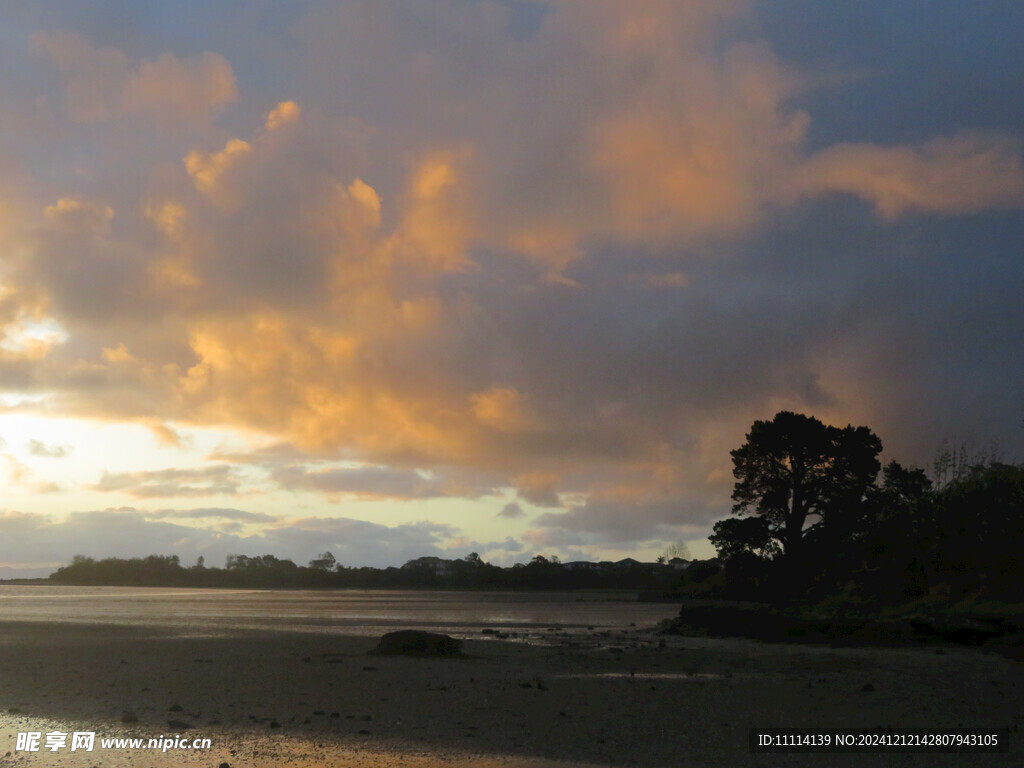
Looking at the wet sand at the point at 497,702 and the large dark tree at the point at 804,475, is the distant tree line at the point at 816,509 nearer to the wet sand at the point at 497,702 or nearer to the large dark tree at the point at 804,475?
the large dark tree at the point at 804,475

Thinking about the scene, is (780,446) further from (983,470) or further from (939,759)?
(939,759)

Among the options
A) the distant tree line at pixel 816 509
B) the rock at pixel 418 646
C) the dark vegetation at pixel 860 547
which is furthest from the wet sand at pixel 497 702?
the distant tree line at pixel 816 509

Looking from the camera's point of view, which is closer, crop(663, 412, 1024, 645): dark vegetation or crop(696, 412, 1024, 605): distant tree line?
crop(663, 412, 1024, 645): dark vegetation

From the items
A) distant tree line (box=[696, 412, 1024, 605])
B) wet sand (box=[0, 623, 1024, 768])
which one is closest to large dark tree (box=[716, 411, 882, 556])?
distant tree line (box=[696, 412, 1024, 605])

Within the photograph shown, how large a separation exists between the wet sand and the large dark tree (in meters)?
44.8

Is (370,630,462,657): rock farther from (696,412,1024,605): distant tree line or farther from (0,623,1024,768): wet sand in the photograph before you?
(696,412,1024,605): distant tree line

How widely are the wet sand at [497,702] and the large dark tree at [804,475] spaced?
44774mm

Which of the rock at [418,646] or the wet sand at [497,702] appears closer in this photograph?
the wet sand at [497,702]

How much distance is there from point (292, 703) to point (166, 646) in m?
14.9

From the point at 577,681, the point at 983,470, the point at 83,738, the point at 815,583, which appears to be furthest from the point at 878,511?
the point at 83,738

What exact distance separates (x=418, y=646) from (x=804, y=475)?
177ft

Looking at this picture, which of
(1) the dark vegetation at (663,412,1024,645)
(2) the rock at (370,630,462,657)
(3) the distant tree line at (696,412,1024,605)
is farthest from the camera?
(3) the distant tree line at (696,412,1024,605)

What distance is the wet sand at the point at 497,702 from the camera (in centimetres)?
1210

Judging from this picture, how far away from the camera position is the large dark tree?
6931 centimetres
